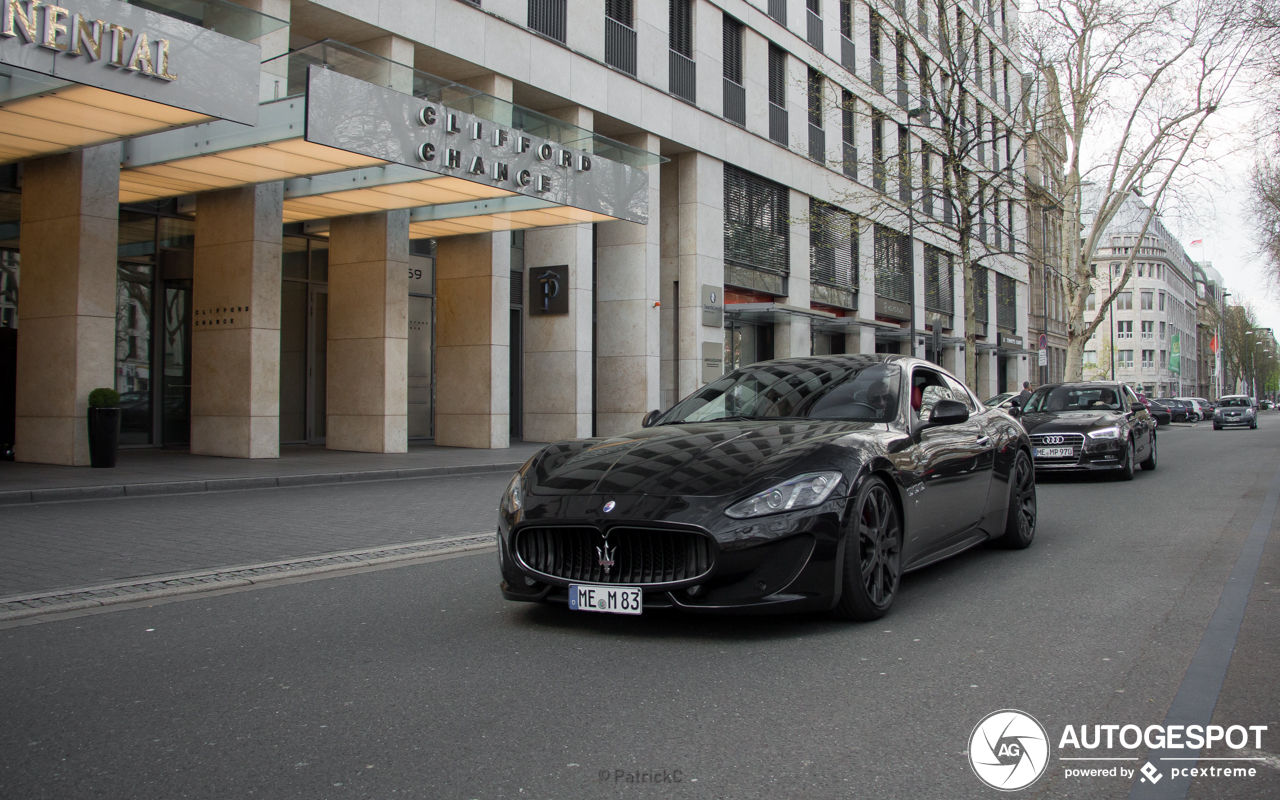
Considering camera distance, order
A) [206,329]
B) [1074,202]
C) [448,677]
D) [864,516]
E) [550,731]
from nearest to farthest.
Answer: [550,731] → [448,677] → [864,516] → [206,329] → [1074,202]

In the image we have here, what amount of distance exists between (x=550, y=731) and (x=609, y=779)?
479 millimetres

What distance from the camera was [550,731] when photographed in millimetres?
3412

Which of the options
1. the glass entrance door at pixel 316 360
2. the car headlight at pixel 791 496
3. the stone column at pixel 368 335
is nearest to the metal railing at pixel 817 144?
the stone column at pixel 368 335

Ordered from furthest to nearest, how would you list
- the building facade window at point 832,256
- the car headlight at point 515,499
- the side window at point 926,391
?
1. the building facade window at point 832,256
2. the side window at point 926,391
3. the car headlight at point 515,499

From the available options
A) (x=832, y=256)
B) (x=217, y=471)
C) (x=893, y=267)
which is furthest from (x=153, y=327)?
(x=893, y=267)

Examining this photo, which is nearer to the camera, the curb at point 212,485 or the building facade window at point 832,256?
the curb at point 212,485

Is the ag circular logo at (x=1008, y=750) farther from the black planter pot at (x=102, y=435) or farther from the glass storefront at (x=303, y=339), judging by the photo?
the glass storefront at (x=303, y=339)

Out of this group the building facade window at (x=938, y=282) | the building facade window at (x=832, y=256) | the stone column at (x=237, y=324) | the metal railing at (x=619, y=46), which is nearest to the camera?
the stone column at (x=237, y=324)

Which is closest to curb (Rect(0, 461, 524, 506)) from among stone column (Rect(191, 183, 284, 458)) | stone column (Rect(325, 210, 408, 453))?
stone column (Rect(191, 183, 284, 458))

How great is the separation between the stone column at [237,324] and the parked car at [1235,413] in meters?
39.4

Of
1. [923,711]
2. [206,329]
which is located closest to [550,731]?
[923,711]

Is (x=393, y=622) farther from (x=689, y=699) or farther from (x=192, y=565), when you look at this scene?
(x=192, y=565)

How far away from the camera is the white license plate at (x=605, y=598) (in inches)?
176

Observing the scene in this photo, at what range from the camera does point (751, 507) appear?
14.7 ft
